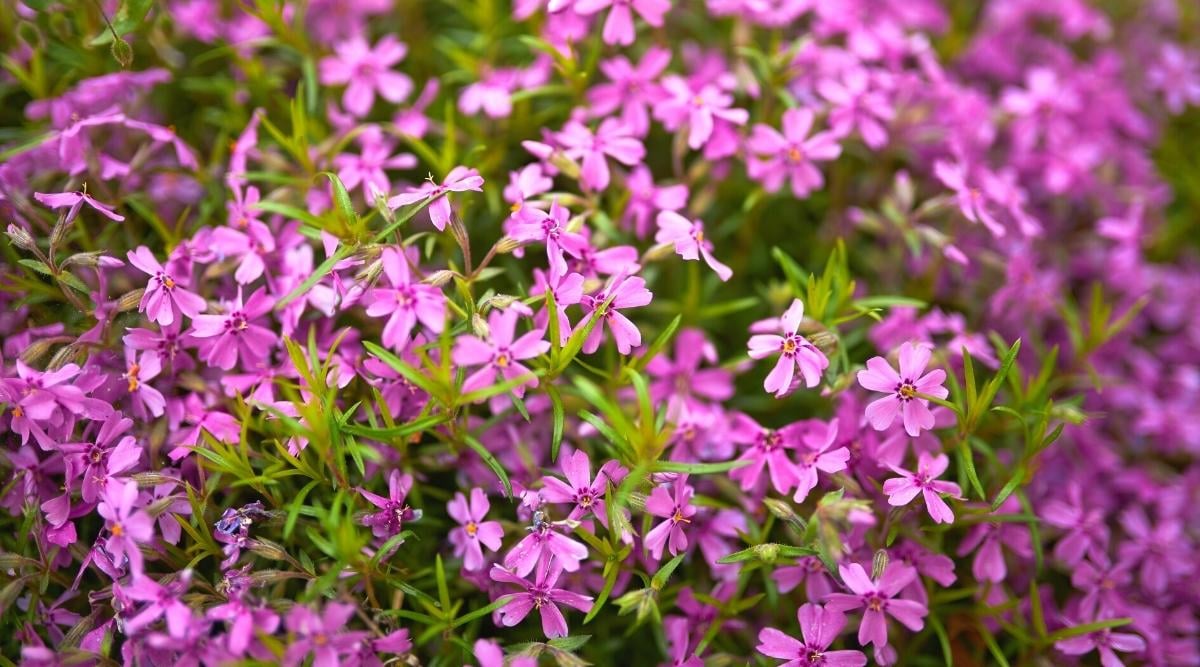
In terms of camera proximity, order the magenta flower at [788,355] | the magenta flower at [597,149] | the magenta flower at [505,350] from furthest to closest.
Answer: the magenta flower at [597,149] → the magenta flower at [788,355] → the magenta flower at [505,350]

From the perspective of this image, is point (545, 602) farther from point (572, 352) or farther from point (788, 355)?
point (788, 355)

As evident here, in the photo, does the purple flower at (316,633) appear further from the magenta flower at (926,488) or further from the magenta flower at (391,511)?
the magenta flower at (926,488)

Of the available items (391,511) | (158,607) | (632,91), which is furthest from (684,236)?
(158,607)

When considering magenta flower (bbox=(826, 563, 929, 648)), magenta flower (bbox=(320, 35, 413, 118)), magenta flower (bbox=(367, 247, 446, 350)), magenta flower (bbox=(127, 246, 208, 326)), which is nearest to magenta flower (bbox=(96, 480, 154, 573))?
magenta flower (bbox=(127, 246, 208, 326))

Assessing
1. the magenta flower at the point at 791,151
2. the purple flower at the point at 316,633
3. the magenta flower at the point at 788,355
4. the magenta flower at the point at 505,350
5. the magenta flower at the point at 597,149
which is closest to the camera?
the purple flower at the point at 316,633

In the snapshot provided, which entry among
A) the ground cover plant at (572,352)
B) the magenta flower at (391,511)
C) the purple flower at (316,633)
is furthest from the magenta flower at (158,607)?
the magenta flower at (391,511)

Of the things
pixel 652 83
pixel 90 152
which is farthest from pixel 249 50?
pixel 652 83
